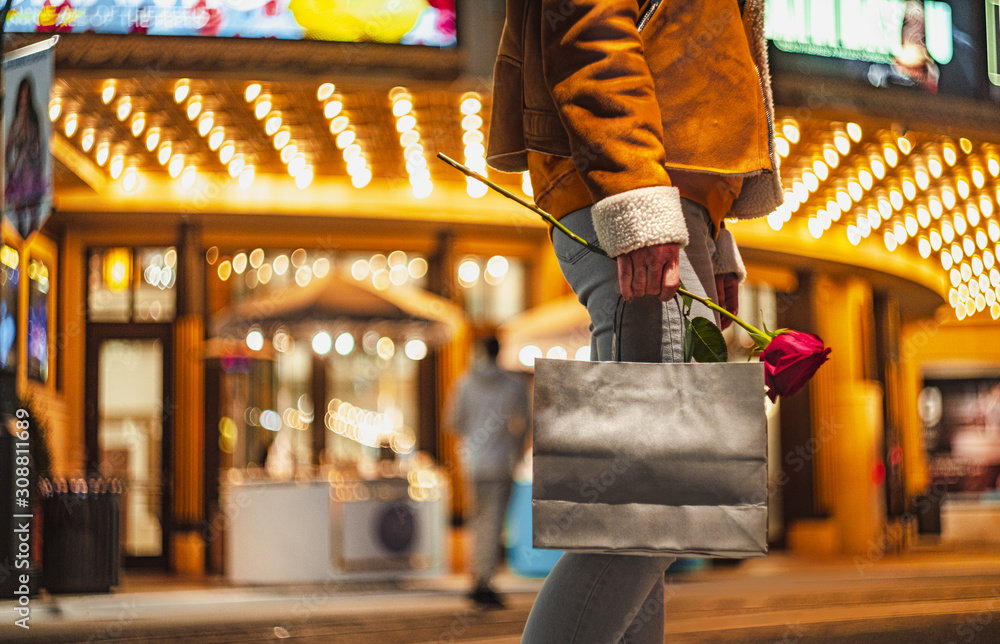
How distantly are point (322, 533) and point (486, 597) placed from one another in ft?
7.75

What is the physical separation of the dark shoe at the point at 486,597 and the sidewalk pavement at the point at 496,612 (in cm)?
9

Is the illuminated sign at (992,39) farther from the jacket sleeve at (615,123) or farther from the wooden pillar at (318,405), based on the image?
the wooden pillar at (318,405)

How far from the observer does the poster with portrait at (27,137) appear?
3775 millimetres

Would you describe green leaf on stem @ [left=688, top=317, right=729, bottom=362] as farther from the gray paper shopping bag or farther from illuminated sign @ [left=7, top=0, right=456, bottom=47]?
illuminated sign @ [left=7, top=0, right=456, bottom=47]

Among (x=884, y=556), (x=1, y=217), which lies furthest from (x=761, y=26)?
(x=884, y=556)

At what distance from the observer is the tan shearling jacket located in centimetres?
133

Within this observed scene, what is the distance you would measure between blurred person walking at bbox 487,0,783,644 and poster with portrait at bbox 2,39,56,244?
2.70 m

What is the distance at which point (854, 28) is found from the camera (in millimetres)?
6754

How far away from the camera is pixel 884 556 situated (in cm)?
1159

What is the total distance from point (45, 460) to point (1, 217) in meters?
2.74

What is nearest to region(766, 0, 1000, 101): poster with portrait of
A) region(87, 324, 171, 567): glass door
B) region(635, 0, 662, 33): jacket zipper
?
region(635, 0, 662, 33): jacket zipper

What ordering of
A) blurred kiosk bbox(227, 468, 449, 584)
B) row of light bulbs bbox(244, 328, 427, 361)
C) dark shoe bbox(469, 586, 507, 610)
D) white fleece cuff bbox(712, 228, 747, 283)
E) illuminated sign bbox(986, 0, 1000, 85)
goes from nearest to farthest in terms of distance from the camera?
white fleece cuff bbox(712, 228, 747, 283) < dark shoe bbox(469, 586, 507, 610) < illuminated sign bbox(986, 0, 1000, 85) < blurred kiosk bbox(227, 468, 449, 584) < row of light bulbs bbox(244, 328, 427, 361)

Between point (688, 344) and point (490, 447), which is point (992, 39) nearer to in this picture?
point (490, 447)

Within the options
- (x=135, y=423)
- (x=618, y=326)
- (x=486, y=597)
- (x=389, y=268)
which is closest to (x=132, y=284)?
(x=135, y=423)
